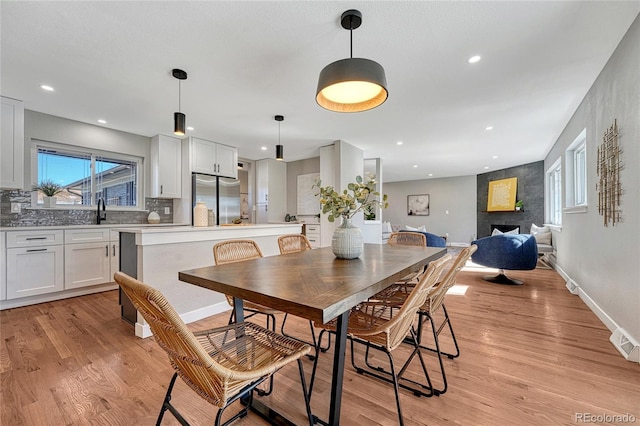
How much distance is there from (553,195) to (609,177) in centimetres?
430

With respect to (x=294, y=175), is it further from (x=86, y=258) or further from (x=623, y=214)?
(x=623, y=214)

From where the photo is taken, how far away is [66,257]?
3408mm

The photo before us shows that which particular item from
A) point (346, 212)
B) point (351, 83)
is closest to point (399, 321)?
point (346, 212)

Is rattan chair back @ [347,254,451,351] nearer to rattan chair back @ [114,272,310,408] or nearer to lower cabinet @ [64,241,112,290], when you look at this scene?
rattan chair back @ [114,272,310,408]

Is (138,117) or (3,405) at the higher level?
(138,117)

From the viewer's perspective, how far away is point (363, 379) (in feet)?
5.76

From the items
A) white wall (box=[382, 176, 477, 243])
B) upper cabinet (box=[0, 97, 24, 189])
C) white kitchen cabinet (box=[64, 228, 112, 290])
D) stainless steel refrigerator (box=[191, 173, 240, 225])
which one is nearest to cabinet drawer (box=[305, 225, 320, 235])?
stainless steel refrigerator (box=[191, 173, 240, 225])

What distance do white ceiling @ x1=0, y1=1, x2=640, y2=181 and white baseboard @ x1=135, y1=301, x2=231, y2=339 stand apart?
2.25 m

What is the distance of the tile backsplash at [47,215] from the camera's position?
334cm

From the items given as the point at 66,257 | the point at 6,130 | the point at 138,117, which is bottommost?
the point at 66,257

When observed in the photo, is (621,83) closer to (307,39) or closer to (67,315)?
(307,39)

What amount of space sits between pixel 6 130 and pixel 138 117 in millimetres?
1274

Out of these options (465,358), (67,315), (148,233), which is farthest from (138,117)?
(465,358)

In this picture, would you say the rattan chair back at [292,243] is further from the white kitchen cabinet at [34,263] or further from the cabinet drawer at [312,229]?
the white kitchen cabinet at [34,263]
